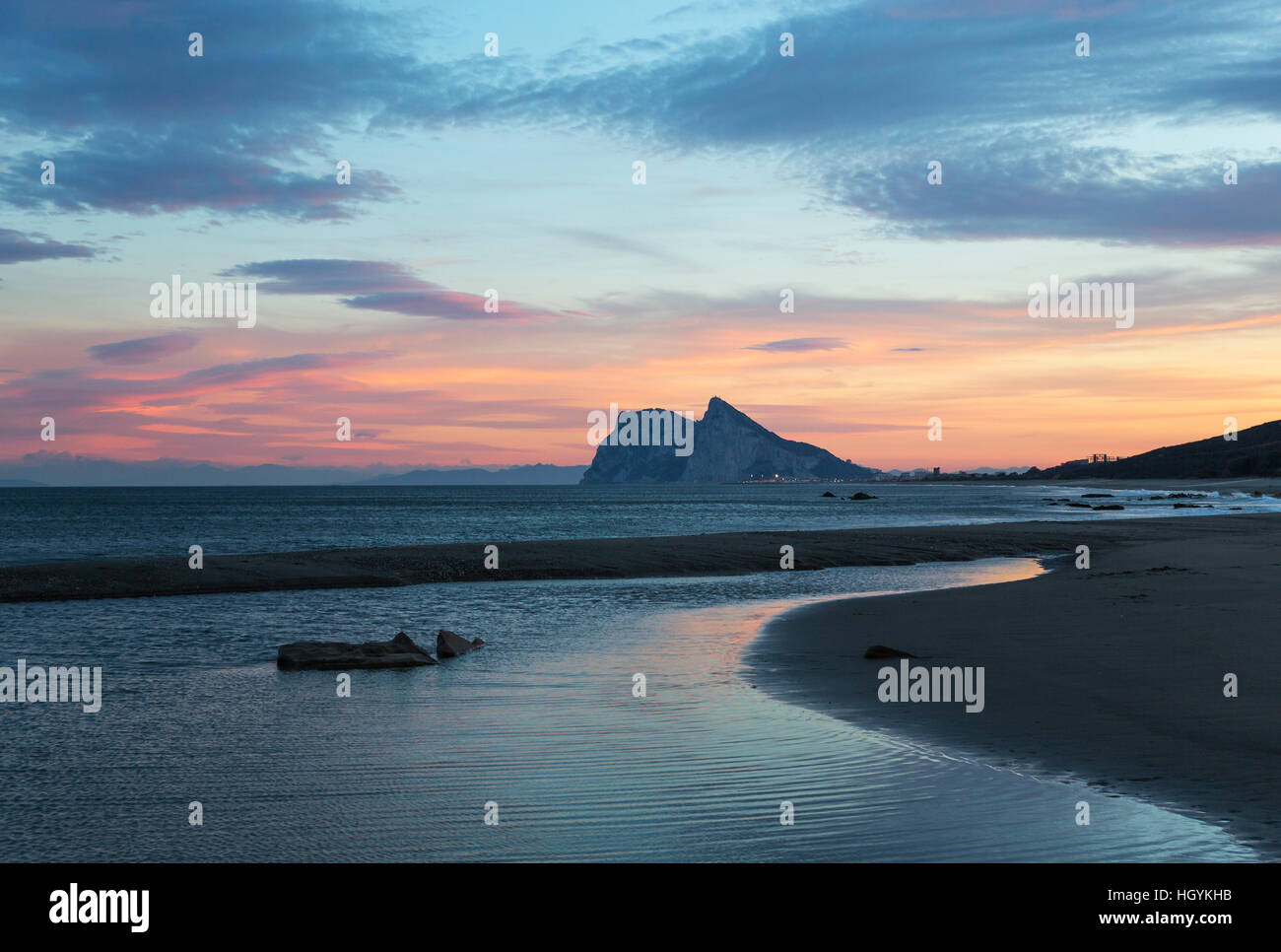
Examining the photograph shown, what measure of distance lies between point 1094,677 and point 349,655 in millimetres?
11288

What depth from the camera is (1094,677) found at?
1378 cm

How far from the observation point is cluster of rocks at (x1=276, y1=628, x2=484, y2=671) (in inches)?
632

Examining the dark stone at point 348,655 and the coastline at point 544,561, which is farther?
the coastline at point 544,561

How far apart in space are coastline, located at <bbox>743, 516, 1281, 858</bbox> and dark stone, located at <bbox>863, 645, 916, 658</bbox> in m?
0.31

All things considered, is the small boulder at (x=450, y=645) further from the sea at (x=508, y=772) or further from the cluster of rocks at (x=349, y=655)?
the sea at (x=508, y=772)

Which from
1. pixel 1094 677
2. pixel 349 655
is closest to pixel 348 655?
pixel 349 655

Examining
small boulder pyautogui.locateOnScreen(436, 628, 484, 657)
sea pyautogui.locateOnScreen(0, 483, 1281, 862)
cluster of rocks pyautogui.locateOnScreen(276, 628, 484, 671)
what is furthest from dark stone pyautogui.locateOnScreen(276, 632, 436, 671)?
small boulder pyautogui.locateOnScreen(436, 628, 484, 657)

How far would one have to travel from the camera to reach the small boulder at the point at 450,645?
17.2 m

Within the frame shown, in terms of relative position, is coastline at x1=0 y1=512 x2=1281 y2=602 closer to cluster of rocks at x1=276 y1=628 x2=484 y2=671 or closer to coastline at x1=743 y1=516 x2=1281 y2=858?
coastline at x1=743 y1=516 x2=1281 y2=858

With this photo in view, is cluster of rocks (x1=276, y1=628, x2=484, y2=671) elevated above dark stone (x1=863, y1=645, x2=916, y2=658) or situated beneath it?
elevated above

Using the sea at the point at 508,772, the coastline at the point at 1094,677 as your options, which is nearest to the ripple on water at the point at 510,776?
the sea at the point at 508,772

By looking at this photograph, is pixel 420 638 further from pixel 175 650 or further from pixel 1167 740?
pixel 1167 740

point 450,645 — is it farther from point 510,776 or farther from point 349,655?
point 510,776

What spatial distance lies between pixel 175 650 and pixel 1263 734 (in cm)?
1697
